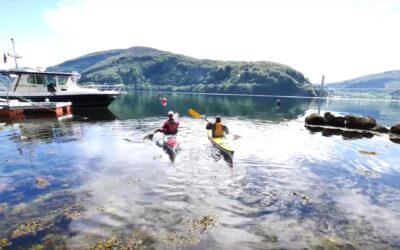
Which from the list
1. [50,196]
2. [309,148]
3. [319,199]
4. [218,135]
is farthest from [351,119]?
[50,196]

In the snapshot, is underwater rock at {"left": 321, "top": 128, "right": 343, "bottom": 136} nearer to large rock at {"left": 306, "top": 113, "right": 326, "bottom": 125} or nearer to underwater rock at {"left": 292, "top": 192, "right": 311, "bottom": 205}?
large rock at {"left": 306, "top": 113, "right": 326, "bottom": 125}

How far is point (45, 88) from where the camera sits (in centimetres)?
5131

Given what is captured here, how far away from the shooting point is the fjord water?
439 inches

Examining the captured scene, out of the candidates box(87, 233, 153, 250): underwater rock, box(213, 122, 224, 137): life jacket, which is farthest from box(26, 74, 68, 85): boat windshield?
box(87, 233, 153, 250): underwater rock

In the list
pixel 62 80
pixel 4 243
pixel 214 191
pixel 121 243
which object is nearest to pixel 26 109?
pixel 62 80

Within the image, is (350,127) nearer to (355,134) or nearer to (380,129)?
(380,129)

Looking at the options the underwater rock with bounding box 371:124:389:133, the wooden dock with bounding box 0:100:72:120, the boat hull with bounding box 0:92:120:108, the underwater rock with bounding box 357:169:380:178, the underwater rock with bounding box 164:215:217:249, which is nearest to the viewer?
the underwater rock with bounding box 164:215:217:249

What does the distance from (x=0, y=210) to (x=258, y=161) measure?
16052mm

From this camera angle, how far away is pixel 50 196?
14531 mm

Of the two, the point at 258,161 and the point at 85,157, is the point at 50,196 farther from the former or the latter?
the point at 258,161

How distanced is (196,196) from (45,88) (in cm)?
4706

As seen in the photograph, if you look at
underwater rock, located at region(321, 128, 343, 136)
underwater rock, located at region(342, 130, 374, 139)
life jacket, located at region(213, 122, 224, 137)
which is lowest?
underwater rock, located at region(342, 130, 374, 139)

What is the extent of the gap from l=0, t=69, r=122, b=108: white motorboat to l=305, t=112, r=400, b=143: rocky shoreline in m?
38.2

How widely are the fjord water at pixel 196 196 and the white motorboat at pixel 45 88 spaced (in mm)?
26904
